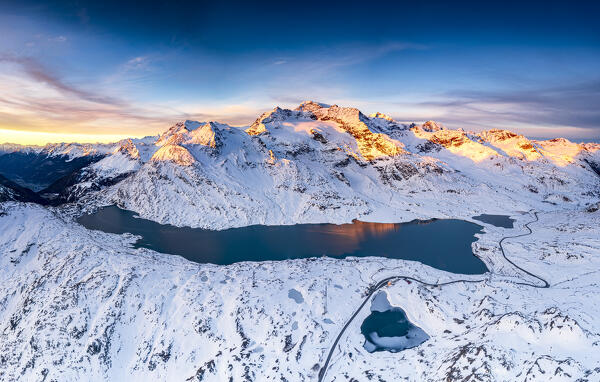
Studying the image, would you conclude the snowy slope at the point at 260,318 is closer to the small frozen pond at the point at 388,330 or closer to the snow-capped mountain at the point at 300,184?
the small frozen pond at the point at 388,330

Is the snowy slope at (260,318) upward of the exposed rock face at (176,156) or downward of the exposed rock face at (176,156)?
downward

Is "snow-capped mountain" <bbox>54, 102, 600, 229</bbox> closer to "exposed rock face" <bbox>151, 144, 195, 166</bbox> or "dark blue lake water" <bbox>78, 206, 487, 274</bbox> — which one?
"exposed rock face" <bbox>151, 144, 195, 166</bbox>

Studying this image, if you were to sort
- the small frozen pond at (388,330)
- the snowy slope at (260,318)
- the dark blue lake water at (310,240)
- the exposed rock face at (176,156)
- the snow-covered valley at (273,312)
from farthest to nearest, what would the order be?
the exposed rock face at (176,156)
the dark blue lake water at (310,240)
the small frozen pond at (388,330)
the snow-covered valley at (273,312)
the snowy slope at (260,318)

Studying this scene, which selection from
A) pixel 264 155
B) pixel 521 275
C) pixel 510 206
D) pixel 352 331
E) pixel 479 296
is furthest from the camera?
pixel 264 155

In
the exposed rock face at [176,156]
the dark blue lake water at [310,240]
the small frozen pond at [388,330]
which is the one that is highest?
the exposed rock face at [176,156]

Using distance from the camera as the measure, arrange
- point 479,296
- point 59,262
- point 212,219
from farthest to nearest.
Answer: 1. point 212,219
2. point 59,262
3. point 479,296

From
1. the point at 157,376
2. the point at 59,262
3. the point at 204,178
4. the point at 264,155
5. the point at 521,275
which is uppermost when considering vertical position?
the point at 264,155

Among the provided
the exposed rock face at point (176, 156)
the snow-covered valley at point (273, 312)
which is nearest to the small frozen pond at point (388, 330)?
the snow-covered valley at point (273, 312)

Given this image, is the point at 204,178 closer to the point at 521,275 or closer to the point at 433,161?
the point at 521,275

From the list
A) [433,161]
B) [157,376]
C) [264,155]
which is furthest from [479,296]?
[433,161]
